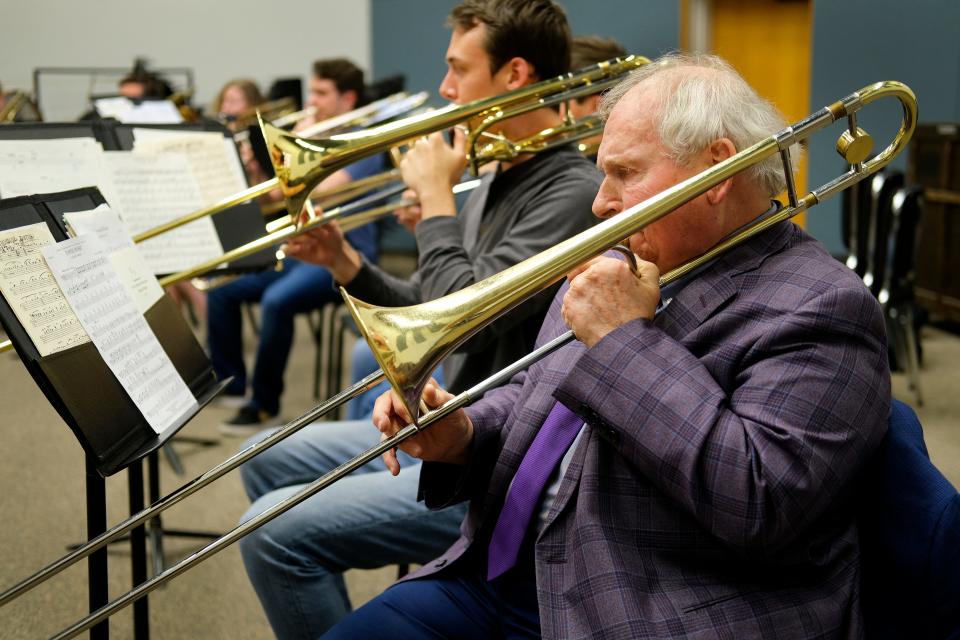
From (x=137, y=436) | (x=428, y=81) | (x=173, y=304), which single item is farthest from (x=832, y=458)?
(x=428, y=81)

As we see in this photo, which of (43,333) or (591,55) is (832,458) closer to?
(43,333)

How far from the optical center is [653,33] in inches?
205

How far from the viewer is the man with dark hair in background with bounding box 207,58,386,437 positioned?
3.43m

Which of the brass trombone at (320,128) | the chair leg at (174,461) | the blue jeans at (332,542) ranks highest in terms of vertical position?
the brass trombone at (320,128)

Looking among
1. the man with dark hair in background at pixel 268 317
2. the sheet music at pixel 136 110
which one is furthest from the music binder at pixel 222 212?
the man with dark hair in background at pixel 268 317

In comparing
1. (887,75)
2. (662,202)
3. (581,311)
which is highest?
(662,202)

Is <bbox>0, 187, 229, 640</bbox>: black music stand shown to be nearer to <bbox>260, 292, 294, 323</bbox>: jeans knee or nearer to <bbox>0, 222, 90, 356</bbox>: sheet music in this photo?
<bbox>0, 222, 90, 356</bbox>: sheet music

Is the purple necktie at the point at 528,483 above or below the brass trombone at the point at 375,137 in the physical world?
below

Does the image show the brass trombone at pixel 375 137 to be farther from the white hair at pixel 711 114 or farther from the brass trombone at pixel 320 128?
the white hair at pixel 711 114

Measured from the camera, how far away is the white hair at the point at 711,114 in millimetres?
1120

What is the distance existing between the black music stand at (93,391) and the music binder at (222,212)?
1.32ft

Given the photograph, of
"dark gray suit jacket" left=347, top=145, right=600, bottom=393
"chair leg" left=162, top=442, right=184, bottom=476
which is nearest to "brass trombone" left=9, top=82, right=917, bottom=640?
"dark gray suit jacket" left=347, top=145, right=600, bottom=393

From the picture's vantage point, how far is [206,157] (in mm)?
2115

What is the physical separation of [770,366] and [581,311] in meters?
0.22
